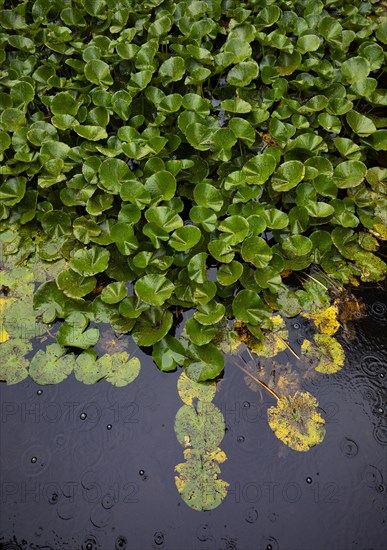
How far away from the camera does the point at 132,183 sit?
181 centimetres

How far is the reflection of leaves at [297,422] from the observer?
1.60 m

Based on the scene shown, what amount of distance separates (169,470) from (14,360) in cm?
66

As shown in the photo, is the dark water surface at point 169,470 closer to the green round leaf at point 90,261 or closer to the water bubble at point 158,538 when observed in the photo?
the water bubble at point 158,538

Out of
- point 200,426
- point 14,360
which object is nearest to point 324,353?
point 200,426

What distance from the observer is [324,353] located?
5.82ft

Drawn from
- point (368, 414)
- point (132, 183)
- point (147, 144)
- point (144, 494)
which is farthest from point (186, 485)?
point (147, 144)

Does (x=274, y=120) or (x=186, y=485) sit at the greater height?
(x=274, y=120)

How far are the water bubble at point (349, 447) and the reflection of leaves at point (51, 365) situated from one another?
94 centimetres

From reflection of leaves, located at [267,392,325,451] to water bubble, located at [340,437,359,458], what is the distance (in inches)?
2.8

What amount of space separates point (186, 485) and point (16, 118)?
5.16 feet

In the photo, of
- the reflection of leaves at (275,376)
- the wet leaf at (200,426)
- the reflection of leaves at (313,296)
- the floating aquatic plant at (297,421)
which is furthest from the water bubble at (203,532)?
the reflection of leaves at (313,296)

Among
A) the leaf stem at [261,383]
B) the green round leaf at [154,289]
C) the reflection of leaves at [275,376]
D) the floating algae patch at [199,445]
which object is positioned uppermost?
the green round leaf at [154,289]

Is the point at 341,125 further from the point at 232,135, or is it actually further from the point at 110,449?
the point at 110,449

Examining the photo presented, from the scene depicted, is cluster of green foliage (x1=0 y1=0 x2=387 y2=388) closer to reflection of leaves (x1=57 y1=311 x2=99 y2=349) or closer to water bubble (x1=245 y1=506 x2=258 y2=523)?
reflection of leaves (x1=57 y1=311 x2=99 y2=349)
